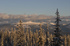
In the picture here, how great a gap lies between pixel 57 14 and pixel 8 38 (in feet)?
455

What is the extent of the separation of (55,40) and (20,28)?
14641mm

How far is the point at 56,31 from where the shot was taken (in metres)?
20.1

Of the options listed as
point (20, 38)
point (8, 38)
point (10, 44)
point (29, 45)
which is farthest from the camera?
point (8, 38)

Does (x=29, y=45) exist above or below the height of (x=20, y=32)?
below

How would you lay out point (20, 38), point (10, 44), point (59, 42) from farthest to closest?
point (10, 44)
point (20, 38)
point (59, 42)

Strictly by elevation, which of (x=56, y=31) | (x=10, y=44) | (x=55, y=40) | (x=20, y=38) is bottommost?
(x=10, y=44)

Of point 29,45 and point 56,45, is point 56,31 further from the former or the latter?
point 29,45

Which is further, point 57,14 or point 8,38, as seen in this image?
point 8,38

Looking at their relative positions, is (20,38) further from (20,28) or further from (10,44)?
(10,44)

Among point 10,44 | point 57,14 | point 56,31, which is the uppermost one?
point 57,14

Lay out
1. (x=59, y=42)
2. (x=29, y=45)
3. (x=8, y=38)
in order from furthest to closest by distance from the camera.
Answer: (x=8, y=38), (x=29, y=45), (x=59, y=42)

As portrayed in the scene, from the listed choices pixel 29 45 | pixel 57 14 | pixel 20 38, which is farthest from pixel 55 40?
pixel 29 45

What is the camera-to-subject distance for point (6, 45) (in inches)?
5212

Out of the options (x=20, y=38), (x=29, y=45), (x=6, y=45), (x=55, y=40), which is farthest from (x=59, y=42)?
(x=6, y=45)
